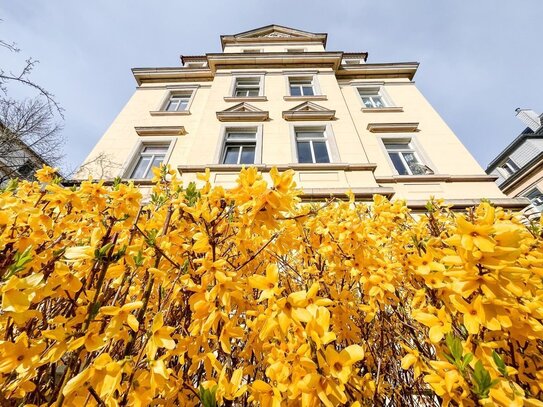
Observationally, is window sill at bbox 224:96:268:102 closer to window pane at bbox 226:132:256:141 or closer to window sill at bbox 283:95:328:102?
window sill at bbox 283:95:328:102

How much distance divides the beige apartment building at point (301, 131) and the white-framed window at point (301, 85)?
1.6 inches

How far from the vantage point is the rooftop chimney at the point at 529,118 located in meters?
19.5

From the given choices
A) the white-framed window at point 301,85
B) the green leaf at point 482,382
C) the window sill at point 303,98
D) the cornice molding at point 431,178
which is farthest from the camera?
the white-framed window at point 301,85

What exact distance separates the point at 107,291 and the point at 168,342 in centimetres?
49

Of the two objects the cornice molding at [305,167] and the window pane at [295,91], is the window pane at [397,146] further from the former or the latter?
the window pane at [295,91]

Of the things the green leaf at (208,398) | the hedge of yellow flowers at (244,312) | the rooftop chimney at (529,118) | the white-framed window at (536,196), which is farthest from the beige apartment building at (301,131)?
the rooftop chimney at (529,118)

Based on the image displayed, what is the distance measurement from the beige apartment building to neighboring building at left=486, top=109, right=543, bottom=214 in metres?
11.6

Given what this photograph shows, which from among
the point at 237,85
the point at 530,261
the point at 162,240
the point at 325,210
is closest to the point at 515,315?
the point at 530,261

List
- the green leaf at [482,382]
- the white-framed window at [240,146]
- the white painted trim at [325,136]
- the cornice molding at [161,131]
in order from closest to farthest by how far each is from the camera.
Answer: the green leaf at [482,382] → the white painted trim at [325,136] → the white-framed window at [240,146] → the cornice molding at [161,131]

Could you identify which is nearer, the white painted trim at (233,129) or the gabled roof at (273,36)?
the white painted trim at (233,129)

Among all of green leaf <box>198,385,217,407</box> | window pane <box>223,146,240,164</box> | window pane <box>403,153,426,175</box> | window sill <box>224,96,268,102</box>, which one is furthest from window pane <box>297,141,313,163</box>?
green leaf <box>198,385,217,407</box>

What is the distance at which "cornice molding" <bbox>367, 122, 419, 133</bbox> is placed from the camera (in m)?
7.33

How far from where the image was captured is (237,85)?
9312mm

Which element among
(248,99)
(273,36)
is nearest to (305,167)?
(248,99)
